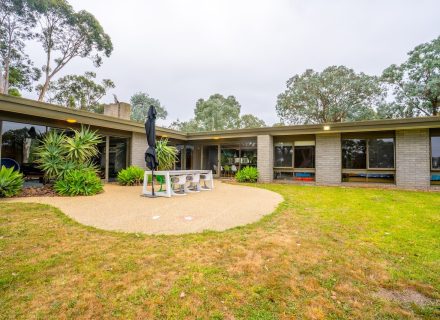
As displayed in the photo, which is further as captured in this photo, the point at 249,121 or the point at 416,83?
the point at 249,121

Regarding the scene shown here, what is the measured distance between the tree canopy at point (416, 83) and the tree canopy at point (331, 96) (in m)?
1.25

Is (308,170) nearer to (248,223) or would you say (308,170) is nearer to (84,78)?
(248,223)

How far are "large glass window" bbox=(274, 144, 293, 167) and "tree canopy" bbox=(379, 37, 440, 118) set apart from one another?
49.5 ft

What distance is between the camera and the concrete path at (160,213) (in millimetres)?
3982

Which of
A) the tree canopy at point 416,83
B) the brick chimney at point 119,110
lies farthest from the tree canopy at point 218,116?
the brick chimney at point 119,110

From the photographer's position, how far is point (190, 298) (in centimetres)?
202

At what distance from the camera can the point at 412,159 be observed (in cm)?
929

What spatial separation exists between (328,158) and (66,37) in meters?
21.8

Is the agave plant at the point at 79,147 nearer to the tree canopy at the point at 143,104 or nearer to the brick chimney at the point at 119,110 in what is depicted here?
the brick chimney at the point at 119,110

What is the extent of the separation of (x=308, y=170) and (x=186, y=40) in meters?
10.8

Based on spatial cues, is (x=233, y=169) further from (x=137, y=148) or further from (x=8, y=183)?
(x=8, y=183)

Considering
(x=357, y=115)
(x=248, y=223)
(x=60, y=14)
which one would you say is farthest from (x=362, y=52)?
(x=60, y=14)

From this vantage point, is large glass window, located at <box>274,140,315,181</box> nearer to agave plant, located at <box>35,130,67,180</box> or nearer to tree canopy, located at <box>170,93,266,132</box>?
agave plant, located at <box>35,130,67,180</box>

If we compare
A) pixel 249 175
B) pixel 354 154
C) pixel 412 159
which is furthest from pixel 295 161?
pixel 412 159
